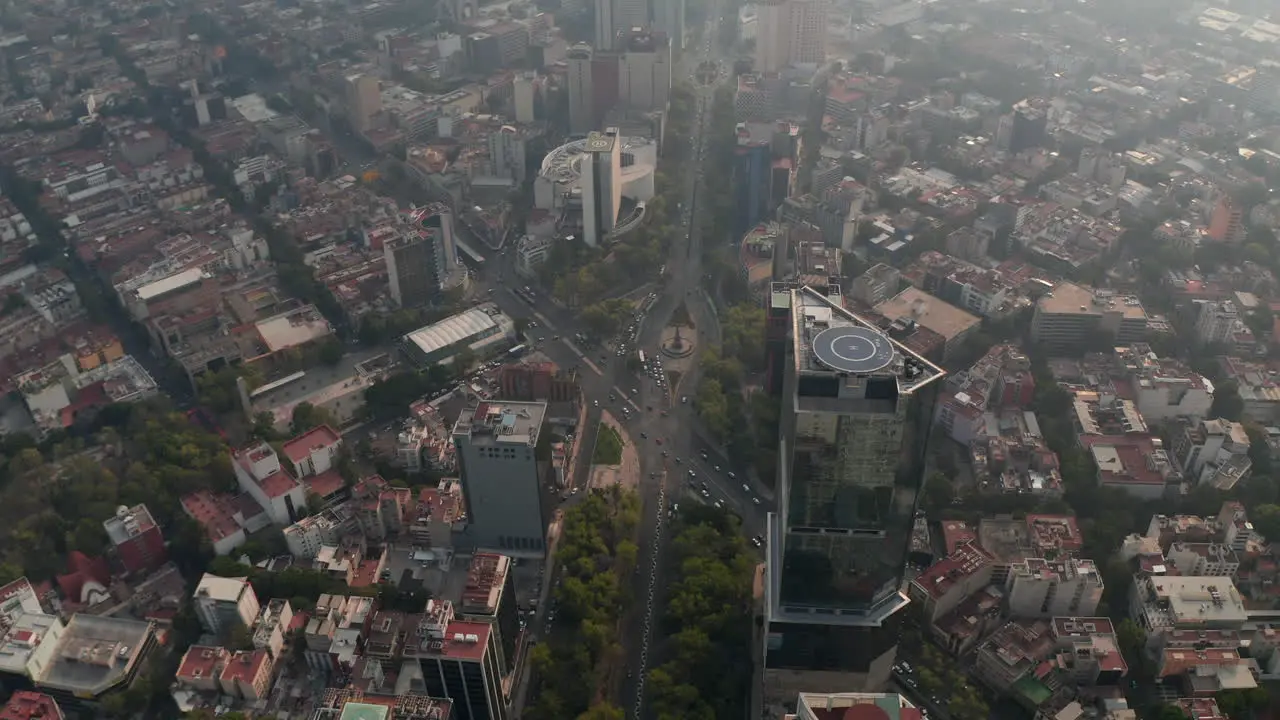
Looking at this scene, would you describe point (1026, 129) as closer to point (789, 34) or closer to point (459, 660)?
point (789, 34)

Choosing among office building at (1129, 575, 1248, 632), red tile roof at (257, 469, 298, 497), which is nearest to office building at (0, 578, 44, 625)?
red tile roof at (257, 469, 298, 497)

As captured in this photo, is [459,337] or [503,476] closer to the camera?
[503,476]

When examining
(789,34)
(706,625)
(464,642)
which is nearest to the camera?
(464,642)

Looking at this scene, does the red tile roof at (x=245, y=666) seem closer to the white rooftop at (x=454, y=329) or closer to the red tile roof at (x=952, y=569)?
the white rooftop at (x=454, y=329)

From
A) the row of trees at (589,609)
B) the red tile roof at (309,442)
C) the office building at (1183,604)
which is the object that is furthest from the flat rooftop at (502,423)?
the office building at (1183,604)

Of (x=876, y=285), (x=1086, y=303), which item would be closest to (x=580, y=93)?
(x=876, y=285)
